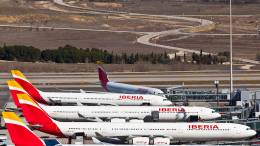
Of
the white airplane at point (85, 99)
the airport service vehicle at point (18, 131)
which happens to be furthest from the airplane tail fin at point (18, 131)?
the white airplane at point (85, 99)

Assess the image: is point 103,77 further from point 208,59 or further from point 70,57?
point 208,59

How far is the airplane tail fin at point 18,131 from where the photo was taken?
2048 inches

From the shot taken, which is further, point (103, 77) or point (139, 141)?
point (103, 77)

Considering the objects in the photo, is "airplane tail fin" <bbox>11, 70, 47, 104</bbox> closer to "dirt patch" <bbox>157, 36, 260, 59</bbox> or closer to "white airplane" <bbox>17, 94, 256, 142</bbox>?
"white airplane" <bbox>17, 94, 256, 142</bbox>

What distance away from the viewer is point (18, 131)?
5238 cm

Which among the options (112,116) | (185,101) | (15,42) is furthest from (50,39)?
(112,116)

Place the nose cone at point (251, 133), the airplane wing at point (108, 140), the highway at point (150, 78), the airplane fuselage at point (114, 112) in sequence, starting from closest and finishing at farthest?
the airplane wing at point (108, 140)
the nose cone at point (251, 133)
the airplane fuselage at point (114, 112)
the highway at point (150, 78)

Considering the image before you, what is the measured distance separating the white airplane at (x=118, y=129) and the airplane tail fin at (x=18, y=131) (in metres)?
12.8

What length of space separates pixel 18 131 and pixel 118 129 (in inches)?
600

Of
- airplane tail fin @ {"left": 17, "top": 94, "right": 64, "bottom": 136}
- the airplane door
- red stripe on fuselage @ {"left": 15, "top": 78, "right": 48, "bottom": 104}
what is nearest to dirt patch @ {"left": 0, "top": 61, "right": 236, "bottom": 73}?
red stripe on fuselage @ {"left": 15, "top": 78, "right": 48, "bottom": 104}

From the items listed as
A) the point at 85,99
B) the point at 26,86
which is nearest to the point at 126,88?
the point at 85,99

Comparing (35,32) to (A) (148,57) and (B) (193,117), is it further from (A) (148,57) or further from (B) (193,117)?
(B) (193,117)


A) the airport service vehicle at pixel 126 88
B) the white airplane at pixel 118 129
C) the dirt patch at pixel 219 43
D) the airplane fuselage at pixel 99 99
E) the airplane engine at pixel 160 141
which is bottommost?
the dirt patch at pixel 219 43

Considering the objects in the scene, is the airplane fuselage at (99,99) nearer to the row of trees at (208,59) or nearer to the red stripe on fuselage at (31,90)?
the red stripe on fuselage at (31,90)
